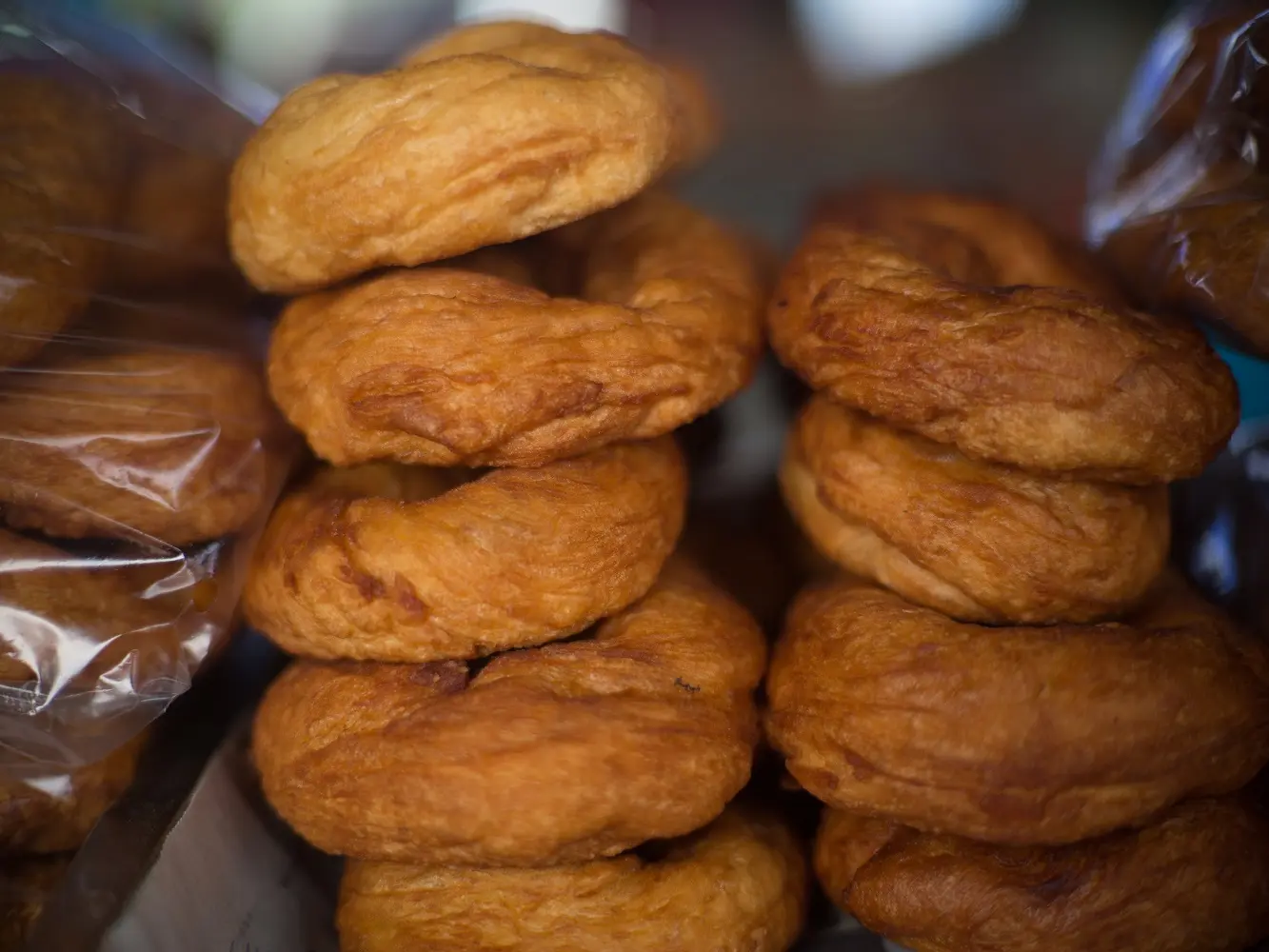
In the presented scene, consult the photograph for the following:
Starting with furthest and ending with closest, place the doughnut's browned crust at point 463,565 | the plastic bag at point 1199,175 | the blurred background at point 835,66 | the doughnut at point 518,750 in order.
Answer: the blurred background at point 835,66 → the plastic bag at point 1199,175 → the doughnut's browned crust at point 463,565 → the doughnut at point 518,750

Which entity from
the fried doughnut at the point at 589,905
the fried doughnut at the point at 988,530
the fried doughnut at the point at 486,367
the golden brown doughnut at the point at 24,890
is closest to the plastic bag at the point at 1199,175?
the fried doughnut at the point at 988,530

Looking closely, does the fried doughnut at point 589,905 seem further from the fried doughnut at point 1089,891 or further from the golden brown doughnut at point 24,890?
the golden brown doughnut at point 24,890

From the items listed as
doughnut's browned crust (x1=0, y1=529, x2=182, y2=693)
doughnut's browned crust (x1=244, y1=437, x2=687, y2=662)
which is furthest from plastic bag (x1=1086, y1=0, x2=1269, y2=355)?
doughnut's browned crust (x1=0, y1=529, x2=182, y2=693)

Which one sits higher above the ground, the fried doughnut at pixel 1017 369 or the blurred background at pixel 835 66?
the blurred background at pixel 835 66

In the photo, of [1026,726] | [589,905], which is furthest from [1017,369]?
[589,905]

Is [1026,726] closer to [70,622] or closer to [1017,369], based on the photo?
[1017,369]

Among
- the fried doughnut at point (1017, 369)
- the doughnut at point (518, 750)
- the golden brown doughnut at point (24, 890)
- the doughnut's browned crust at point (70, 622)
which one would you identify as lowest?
the golden brown doughnut at point (24, 890)

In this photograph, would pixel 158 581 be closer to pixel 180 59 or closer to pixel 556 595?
pixel 556 595
